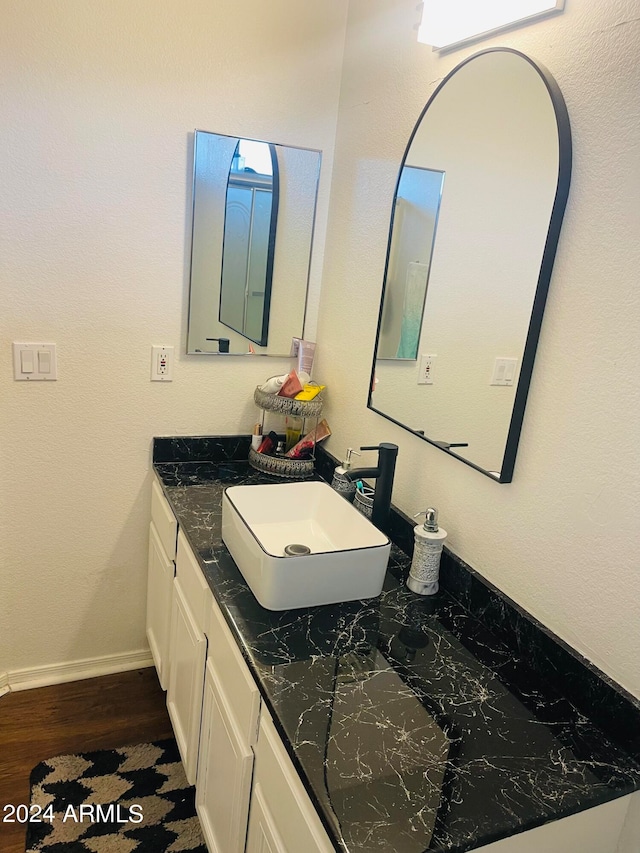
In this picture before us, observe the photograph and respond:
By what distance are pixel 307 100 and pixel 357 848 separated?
79.2 inches

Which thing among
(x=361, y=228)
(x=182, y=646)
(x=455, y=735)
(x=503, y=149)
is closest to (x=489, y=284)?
(x=503, y=149)

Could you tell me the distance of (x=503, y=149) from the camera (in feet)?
4.48

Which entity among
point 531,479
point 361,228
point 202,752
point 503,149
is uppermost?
point 503,149

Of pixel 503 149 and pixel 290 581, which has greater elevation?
pixel 503 149

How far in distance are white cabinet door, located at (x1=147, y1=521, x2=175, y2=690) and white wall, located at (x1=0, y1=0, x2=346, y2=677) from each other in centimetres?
10

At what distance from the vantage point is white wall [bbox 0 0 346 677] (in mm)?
1808

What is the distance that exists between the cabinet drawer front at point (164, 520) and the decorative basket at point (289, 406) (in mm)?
450

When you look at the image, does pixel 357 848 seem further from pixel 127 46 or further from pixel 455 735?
pixel 127 46

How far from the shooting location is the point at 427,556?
1.50 meters

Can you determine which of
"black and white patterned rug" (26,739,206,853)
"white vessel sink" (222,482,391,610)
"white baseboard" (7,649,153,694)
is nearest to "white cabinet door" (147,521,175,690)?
"white baseboard" (7,649,153,694)

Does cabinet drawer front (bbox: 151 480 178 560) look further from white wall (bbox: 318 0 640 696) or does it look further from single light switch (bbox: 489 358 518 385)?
single light switch (bbox: 489 358 518 385)

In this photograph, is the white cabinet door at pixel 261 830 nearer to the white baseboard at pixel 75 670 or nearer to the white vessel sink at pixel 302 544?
the white vessel sink at pixel 302 544

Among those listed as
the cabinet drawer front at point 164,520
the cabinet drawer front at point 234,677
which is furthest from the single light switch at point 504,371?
the cabinet drawer front at point 164,520

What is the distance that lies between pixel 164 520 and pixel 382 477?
0.76 meters
